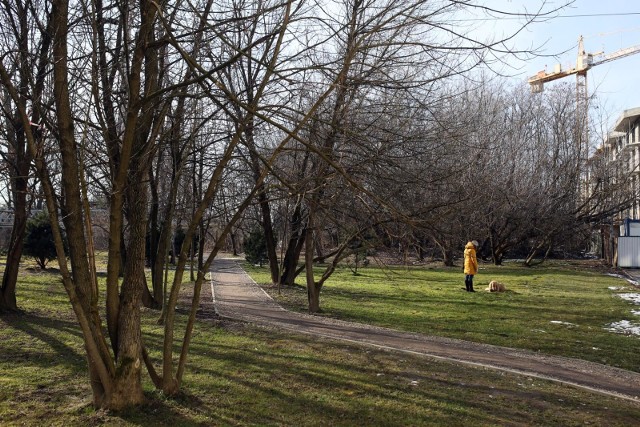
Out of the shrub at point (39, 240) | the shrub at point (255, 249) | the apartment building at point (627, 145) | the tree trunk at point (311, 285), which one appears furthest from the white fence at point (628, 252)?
the shrub at point (39, 240)

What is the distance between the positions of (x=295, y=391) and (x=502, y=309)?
10.8 meters

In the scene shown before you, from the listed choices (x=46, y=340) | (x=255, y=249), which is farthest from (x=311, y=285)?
(x=255, y=249)

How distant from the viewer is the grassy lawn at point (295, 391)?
5867 millimetres

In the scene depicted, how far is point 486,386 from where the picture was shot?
7398 millimetres

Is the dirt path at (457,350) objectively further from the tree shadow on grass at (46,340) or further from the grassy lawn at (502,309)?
the tree shadow on grass at (46,340)

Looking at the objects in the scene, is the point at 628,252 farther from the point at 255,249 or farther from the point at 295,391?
the point at 295,391

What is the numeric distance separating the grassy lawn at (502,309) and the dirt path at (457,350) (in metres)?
0.68

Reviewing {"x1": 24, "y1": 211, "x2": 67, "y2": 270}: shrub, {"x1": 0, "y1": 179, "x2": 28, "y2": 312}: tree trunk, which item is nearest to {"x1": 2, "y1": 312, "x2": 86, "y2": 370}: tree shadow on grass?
{"x1": 0, "y1": 179, "x2": 28, "y2": 312}: tree trunk

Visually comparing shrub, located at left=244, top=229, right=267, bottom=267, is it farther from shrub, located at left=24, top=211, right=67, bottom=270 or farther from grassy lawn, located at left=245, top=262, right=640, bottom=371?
shrub, located at left=24, top=211, right=67, bottom=270

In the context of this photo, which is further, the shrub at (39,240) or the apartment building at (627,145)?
the apartment building at (627,145)

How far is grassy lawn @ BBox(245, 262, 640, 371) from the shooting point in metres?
11.2

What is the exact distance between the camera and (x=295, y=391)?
6.81 m

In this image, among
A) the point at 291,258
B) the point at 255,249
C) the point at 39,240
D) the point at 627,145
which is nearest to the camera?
the point at 291,258

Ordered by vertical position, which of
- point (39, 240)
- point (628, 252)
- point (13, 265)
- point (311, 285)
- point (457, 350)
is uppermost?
point (39, 240)
